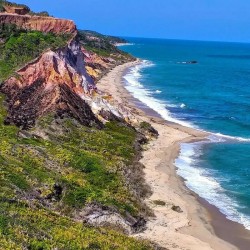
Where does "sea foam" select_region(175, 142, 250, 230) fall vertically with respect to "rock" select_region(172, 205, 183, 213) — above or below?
above

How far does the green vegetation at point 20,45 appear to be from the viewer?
62.4 m

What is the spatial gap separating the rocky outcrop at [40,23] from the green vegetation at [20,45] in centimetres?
164

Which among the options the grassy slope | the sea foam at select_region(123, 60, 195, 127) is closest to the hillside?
the grassy slope

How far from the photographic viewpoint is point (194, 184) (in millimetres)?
43781

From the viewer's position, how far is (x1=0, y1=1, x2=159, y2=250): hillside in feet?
86.0

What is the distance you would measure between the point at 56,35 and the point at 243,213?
47160 mm

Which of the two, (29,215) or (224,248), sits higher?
(29,215)

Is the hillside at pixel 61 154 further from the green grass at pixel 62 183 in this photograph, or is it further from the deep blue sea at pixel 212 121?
the deep blue sea at pixel 212 121

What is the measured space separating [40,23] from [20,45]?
1099cm

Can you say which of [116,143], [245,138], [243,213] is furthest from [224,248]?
[245,138]

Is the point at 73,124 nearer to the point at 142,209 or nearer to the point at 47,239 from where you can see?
the point at 142,209

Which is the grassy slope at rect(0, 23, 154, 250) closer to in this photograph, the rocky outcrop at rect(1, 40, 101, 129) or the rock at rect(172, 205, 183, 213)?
the rocky outcrop at rect(1, 40, 101, 129)

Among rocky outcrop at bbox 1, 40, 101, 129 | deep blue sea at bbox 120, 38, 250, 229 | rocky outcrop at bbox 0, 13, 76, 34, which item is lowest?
deep blue sea at bbox 120, 38, 250, 229

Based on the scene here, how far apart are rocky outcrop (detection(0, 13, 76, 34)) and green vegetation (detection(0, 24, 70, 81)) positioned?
1.64 meters
